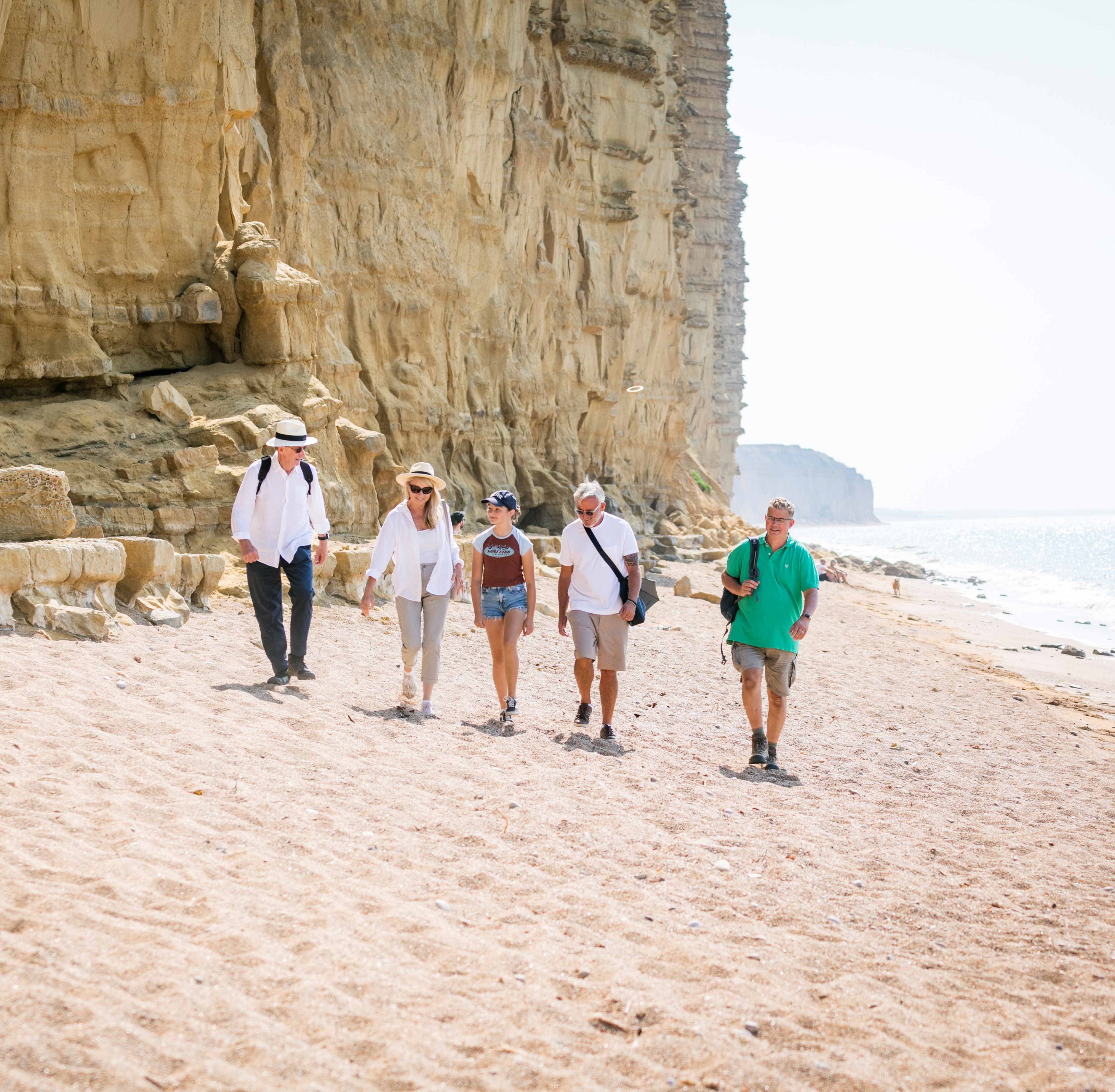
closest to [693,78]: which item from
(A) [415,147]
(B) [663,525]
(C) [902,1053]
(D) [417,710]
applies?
(B) [663,525]

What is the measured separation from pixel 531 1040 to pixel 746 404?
62.0 meters

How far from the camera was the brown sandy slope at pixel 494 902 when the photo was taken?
9.96 feet

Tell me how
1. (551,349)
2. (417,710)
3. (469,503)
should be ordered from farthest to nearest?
(551,349) < (469,503) < (417,710)

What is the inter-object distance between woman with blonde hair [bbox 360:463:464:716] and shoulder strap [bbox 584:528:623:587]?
36.3 inches

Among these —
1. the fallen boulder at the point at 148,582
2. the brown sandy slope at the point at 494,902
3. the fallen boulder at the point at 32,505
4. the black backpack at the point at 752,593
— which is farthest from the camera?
the fallen boulder at the point at 148,582

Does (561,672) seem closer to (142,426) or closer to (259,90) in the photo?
(142,426)

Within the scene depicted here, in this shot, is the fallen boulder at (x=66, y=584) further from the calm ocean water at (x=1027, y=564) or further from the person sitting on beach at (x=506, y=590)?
the calm ocean water at (x=1027, y=564)

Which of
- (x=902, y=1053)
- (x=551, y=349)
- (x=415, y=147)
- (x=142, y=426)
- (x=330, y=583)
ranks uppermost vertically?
(x=415, y=147)

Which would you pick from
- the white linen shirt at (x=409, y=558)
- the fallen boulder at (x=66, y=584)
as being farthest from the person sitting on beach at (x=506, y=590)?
the fallen boulder at (x=66, y=584)

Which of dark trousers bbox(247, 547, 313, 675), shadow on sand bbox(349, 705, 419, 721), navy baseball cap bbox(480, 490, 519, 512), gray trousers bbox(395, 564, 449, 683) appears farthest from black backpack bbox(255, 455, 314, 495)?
shadow on sand bbox(349, 705, 419, 721)

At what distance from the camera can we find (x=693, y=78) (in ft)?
172

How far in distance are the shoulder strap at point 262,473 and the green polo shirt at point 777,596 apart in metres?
3.22

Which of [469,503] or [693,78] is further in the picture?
[693,78]

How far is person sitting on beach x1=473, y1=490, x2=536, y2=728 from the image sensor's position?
23.5 ft
